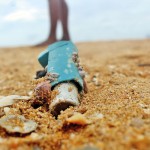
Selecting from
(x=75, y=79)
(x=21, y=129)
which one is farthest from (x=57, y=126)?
(x=75, y=79)

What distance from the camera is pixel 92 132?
107cm

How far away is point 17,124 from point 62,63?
0.53 metres

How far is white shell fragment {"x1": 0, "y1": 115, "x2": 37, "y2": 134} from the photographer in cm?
117

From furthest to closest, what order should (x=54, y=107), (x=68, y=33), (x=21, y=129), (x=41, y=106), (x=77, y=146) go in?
(x=68, y=33) < (x=41, y=106) < (x=54, y=107) < (x=21, y=129) < (x=77, y=146)

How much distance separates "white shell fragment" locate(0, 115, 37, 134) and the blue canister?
13.0 inches

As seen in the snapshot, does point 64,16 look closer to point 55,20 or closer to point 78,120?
point 55,20

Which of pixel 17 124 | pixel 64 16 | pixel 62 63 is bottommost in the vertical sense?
pixel 17 124

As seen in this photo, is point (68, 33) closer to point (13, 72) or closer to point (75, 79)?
point (13, 72)

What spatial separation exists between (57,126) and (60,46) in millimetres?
690

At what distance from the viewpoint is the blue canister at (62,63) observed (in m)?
1.57

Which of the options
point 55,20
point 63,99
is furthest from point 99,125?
point 55,20

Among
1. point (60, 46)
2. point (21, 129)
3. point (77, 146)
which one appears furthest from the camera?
point (60, 46)

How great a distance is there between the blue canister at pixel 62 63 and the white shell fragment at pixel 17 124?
1.08 feet

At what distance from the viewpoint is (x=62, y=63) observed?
1654 mm
